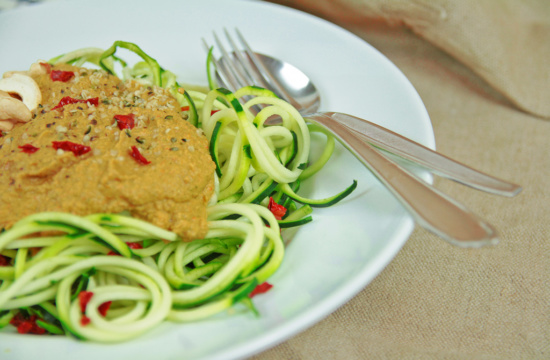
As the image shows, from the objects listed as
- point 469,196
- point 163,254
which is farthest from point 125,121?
point 469,196

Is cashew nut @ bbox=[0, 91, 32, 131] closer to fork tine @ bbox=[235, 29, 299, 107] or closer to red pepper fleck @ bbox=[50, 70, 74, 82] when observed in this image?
red pepper fleck @ bbox=[50, 70, 74, 82]

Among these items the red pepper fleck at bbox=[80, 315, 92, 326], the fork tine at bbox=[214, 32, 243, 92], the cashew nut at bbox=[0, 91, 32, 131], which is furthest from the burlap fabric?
the cashew nut at bbox=[0, 91, 32, 131]

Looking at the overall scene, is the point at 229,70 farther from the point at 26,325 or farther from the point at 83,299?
the point at 26,325

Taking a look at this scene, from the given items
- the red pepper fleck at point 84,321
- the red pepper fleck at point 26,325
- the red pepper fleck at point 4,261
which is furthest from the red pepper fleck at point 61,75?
the red pepper fleck at point 84,321

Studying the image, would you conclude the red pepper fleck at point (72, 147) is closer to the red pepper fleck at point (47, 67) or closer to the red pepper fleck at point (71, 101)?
the red pepper fleck at point (71, 101)

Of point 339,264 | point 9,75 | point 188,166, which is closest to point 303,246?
point 339,264
